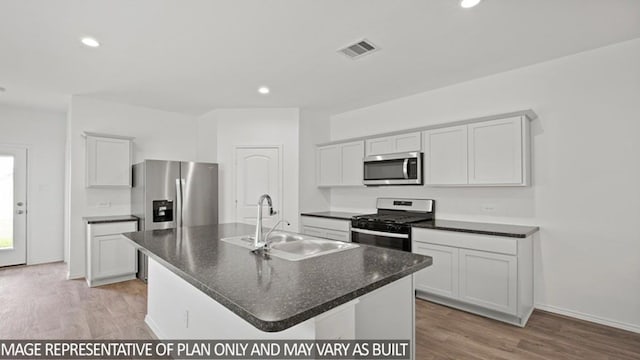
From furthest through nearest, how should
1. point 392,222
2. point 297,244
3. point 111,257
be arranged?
point 111,257
point 392,222
point 297,244

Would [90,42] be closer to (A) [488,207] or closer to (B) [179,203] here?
(B) [179,203]

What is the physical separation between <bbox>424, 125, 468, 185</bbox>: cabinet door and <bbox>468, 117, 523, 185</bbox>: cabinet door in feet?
0.28

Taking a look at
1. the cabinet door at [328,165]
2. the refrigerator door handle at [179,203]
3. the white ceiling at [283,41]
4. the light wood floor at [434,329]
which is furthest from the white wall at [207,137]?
the light wood floor at [434,329]

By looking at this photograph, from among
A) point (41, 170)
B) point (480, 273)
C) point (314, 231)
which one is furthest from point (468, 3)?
point (41, 170)

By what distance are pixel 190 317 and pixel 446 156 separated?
9.60 ft

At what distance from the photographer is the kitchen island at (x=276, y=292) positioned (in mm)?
1088

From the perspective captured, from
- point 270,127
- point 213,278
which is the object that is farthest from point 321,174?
point 213,278

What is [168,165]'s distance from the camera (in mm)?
4238

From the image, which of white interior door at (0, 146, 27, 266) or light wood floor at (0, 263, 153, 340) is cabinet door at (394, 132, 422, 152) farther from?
white interior door at (0, 146, 27, 266)

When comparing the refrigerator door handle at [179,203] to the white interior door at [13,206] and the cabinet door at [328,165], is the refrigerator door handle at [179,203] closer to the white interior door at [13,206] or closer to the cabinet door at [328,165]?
the cabinet door at [328,165]

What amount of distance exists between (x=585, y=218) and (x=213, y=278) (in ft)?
10.8

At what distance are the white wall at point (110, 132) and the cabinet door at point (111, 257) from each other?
57 centimetres

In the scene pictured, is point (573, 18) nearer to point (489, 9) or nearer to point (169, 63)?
point (489, 9)

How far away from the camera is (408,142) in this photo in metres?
3.81
